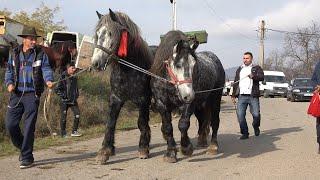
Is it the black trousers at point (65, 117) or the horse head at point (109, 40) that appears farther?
the black trousers at point (65, 117)

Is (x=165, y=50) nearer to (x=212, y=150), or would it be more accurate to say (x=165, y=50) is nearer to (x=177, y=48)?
(x=177, y=48)

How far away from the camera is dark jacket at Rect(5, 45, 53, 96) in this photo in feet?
27.7


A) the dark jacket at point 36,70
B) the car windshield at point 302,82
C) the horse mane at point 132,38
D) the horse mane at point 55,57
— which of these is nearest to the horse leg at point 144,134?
the horse mane at point 132,38

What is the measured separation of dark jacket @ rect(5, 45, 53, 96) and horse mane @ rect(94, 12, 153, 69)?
3.08 feet

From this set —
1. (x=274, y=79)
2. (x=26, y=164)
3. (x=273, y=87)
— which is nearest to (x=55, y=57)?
(x=26, y=164)

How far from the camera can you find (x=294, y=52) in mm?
78000

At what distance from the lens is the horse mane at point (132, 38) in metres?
8.59

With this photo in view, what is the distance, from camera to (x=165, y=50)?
8750 mm

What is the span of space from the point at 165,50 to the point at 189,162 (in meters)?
1.98

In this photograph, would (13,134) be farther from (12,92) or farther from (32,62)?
(32,62)

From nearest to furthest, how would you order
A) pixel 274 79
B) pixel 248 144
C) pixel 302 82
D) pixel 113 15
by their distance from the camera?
1. pixel 113 15
2. pixel 248 144
3. pixel 302 82
4. pixel 274 79

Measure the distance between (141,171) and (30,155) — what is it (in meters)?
1.83

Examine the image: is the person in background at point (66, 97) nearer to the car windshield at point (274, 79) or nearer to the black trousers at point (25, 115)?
the black trousers at point (25, 115)

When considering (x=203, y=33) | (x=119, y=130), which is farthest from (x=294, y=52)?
(x=119, y=130)
